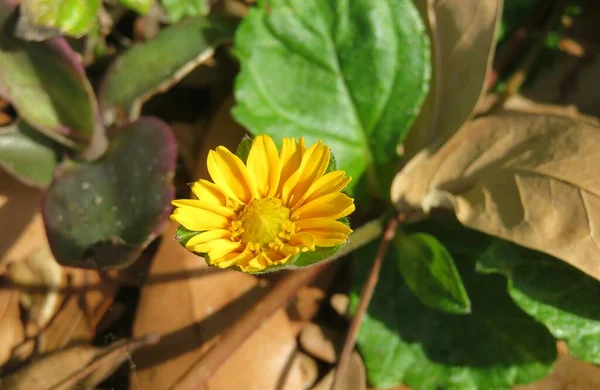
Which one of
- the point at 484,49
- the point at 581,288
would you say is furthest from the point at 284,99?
the point at 581,288

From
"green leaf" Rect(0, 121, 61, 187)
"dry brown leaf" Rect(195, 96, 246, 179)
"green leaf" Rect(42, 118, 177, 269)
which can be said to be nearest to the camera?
"green leaf" Rect(42, 118, 177, 269)

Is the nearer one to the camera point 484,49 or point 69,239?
point 69,239

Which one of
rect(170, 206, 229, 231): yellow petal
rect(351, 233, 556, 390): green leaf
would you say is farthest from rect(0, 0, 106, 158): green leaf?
rect(351, 233, 556, 390): green leaf

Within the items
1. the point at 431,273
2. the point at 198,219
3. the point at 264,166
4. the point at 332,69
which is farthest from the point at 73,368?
the point at 332,69

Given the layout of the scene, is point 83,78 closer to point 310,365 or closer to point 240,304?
point 240,304

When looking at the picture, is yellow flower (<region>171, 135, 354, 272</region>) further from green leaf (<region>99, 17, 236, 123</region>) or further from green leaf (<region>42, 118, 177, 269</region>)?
green leaf (<region>99, 17, 236, 123</region>)
